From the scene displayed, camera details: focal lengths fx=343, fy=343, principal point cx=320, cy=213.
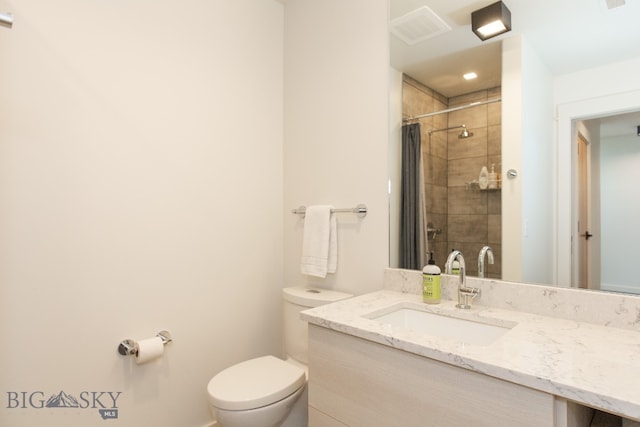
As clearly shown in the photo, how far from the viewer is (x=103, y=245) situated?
1.41m

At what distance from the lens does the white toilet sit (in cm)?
128

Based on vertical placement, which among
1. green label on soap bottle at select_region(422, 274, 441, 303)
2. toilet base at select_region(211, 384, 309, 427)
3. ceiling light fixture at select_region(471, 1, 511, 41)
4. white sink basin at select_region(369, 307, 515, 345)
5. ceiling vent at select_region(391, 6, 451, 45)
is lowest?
toilet base at select_region(211, 384, 309, 427)

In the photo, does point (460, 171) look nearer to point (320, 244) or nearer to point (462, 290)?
point (462, 290)

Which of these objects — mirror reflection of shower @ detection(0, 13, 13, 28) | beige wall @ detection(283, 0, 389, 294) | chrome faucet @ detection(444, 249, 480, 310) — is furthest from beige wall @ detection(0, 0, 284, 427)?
chrome faucet @ detection(444, 249, 480, 310)

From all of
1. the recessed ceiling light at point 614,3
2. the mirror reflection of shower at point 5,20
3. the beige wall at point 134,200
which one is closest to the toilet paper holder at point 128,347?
the beige wall at point 134,200

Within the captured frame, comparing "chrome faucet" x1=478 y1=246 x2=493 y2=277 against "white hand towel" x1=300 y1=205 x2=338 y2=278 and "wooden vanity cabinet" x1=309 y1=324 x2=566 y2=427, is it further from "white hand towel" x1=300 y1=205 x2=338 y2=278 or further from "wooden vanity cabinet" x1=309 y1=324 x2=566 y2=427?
"white hand towel" x1=300 y1=205 x2=338 y2=278

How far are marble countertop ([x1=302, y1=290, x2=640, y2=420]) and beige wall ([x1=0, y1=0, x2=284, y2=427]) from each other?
0.79 meters

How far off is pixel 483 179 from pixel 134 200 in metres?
1.47

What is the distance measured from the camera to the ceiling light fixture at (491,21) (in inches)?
51.4

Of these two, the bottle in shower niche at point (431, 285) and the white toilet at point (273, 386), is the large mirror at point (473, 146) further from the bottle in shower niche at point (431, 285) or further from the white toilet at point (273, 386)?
the white toilet at point (273, 386)

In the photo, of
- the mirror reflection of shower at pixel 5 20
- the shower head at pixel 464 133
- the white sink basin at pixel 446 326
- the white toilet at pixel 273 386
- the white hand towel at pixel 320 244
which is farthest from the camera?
the white hand towel at pixel 320 244

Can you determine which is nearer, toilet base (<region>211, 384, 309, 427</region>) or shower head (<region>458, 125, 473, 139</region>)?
toilet base (<region>211, 384, 309, 427</region>)

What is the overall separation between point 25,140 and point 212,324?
3.63ft

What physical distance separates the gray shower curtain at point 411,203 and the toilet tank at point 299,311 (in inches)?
15.1
